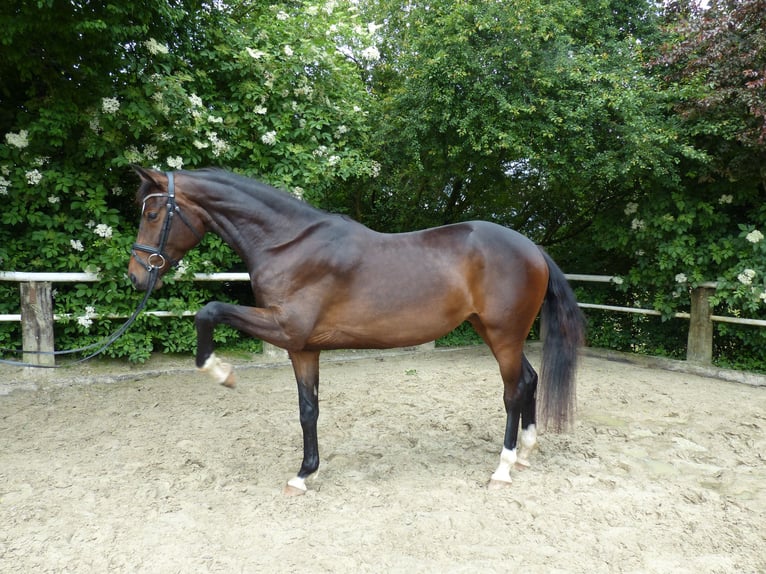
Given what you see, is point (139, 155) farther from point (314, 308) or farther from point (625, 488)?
point (625, 488)

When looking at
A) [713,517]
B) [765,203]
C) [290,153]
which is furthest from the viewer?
[290,153]

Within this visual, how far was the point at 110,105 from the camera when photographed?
4477 millimetres

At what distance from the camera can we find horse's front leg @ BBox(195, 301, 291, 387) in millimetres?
2434

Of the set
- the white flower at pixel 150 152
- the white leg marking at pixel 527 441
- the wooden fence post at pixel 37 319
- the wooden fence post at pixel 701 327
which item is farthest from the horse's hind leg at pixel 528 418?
the wooden fence post at pixel 37 319

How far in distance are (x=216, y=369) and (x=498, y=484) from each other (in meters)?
1.72

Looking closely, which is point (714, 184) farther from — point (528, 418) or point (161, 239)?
point (161, 239)

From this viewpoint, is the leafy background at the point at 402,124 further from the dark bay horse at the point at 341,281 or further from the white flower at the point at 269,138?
the dark bay horse at the point at 341,281

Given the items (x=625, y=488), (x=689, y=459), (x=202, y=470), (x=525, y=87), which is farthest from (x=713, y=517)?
(x=525, y=87)

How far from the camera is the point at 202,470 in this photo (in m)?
2.98

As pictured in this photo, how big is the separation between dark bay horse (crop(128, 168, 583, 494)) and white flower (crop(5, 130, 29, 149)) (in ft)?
9.80

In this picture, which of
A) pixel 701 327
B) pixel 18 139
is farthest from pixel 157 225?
pixel 701 327

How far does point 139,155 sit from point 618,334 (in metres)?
6.44

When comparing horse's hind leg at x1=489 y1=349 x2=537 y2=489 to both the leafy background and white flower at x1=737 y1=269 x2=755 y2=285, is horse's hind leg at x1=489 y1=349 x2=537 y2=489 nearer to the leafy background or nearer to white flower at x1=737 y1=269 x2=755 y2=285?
the leafy background

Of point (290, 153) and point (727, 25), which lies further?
point (290, 153)
